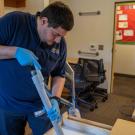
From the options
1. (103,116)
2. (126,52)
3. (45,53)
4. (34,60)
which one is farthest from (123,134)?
(126,52)

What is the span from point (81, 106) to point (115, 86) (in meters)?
1.73

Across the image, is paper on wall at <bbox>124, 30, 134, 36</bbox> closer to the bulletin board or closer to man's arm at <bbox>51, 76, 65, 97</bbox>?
the bulletin board

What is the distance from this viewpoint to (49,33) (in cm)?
121

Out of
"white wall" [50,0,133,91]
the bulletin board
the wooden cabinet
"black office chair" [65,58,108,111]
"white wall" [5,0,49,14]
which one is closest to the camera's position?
"white wall" [5,0,49,14]

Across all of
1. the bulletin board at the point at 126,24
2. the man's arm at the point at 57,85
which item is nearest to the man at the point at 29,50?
the man's arm at the point at 57,85

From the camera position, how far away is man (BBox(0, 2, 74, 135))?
115cm

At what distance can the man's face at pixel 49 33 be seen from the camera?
46.1 inches

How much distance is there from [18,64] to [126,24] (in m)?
5.21

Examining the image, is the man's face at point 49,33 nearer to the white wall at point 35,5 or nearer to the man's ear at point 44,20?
the man's ear at point 44,20

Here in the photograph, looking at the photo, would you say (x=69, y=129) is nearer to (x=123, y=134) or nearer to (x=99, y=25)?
(x=123, y=134)

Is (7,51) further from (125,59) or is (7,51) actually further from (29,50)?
(125,59)

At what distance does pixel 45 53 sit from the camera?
132 cm

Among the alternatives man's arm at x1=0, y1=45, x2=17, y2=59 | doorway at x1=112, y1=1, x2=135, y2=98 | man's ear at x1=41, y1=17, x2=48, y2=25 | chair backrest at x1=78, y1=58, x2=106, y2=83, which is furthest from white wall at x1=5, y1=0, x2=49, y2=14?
doorway at x1=112, y1=1, x2=135, y2=98

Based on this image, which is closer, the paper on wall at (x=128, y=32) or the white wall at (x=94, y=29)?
the white wall at (x=94, y=29)
